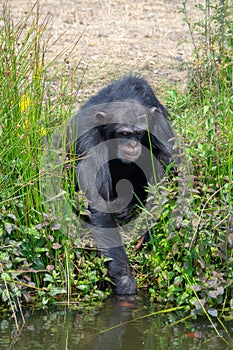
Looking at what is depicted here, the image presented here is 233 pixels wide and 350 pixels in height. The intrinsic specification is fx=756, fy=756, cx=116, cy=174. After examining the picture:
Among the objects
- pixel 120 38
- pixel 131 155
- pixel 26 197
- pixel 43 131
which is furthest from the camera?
pixel 120 38

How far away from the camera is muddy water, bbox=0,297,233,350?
4250 millimetres

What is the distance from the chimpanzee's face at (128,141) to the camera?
19.1ft

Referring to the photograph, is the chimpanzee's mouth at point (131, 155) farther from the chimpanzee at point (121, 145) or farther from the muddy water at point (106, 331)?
Answer: the muddy water at point (106, 331)

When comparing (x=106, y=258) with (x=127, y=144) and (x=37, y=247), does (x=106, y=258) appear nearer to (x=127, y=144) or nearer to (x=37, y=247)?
(x=37, y=247)

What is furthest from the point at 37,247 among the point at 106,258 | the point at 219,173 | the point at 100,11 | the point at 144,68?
the point at 100,11

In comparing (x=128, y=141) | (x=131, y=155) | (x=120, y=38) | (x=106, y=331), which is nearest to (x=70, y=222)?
(x=106, y=331)

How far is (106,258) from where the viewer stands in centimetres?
501

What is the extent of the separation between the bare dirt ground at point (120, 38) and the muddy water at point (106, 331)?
3047 mm

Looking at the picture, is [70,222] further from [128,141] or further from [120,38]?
[120,38]

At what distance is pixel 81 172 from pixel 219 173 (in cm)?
118

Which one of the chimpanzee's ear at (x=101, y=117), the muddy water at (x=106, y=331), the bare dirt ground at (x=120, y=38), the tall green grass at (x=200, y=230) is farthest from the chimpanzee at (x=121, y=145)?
the bare dirt ground at (x=120, y=38)

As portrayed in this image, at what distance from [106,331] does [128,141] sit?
73.3 inches

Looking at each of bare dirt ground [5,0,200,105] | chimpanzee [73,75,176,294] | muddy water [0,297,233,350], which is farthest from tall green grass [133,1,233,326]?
bare dirt ground [5,0,200,105]

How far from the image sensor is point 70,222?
189 inches
